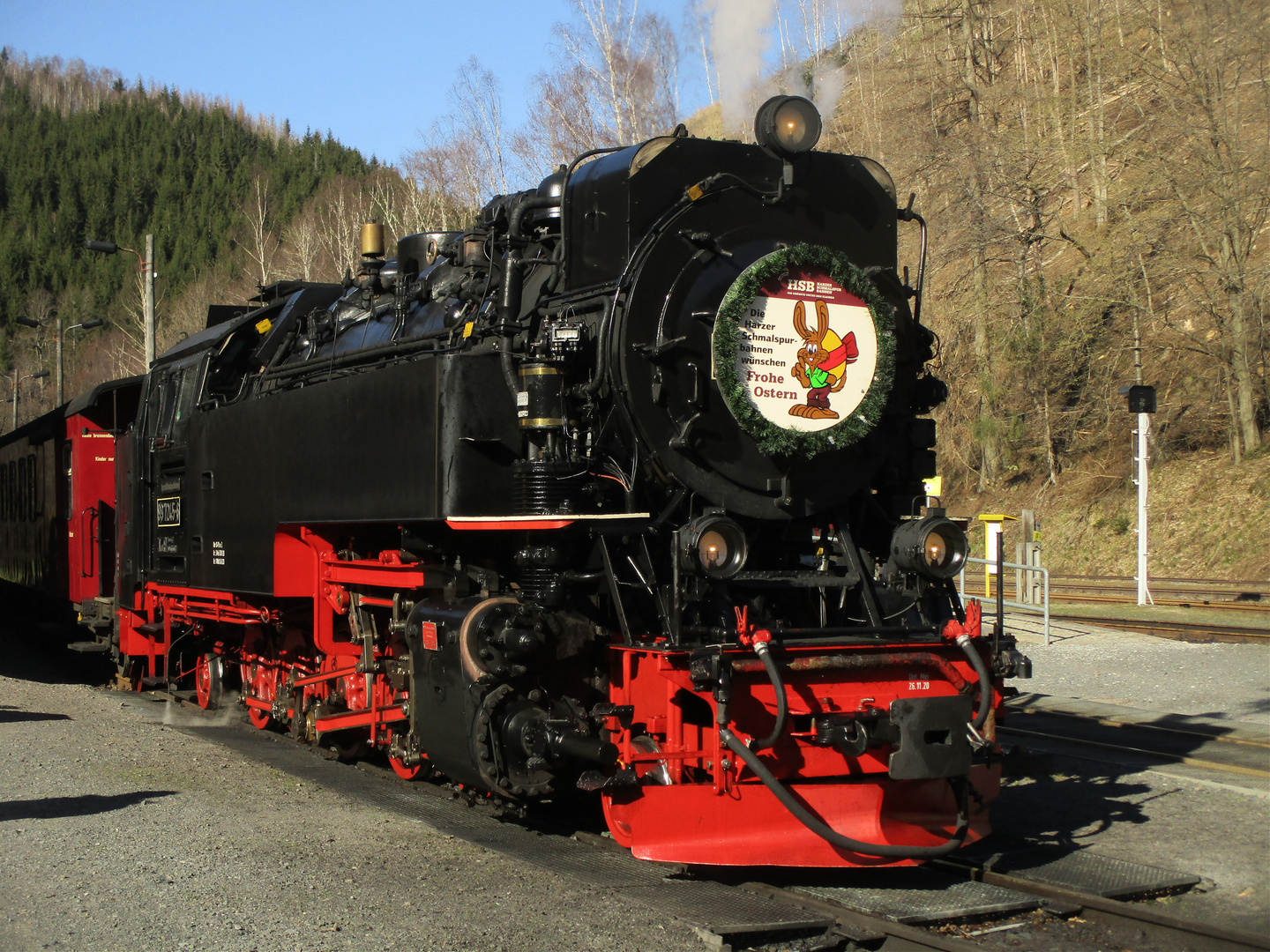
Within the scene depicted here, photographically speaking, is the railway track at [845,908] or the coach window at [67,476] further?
the coach window at [67,476]

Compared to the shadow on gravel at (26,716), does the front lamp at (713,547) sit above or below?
above

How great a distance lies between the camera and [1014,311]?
24.1m

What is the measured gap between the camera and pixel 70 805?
608cm

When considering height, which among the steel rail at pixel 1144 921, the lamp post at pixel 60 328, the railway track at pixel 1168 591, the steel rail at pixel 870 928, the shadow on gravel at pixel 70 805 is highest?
the lamp post at pixel 60 328

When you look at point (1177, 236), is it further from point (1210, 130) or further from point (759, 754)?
point (759, 754)

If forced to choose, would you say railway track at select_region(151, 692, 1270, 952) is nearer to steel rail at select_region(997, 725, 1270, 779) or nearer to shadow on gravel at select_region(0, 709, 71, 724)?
steel rail at select_region(997, 725, 1270, 779)

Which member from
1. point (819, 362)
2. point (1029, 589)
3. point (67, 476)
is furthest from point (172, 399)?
point (1029, 589)

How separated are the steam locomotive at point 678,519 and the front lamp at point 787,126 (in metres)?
0.02

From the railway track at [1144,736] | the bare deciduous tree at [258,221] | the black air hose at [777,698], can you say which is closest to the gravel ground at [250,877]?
the black air hose at [777,698]

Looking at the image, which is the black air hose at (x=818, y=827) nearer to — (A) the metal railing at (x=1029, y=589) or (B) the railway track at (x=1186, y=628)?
(A) the metal railing at (x=1029, y=589)

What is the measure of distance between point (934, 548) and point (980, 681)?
29.1 inches

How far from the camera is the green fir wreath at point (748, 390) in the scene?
529 cm

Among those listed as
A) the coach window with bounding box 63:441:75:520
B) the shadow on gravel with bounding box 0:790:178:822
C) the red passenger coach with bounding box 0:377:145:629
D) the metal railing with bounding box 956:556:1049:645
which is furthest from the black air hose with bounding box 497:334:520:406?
the coach window with bounding box 63:441:75:520

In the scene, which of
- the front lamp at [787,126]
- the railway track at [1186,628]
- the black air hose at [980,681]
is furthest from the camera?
the railway track at [1186,628]
